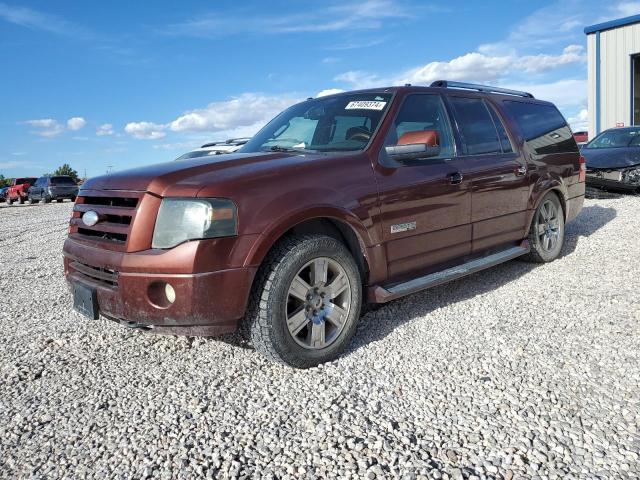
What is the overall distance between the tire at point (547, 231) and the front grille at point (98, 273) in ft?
13.5

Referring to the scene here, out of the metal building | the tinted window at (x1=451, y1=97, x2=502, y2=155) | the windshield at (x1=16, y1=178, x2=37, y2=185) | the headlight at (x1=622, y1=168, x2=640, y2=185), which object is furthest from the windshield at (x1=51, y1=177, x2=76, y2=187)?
the tinted window at (x1=451, y1=97, x2=502, y2=155)

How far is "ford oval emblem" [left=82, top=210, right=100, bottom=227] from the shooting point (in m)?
3.14

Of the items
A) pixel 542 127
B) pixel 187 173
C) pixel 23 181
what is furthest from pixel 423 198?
pixel 23 181

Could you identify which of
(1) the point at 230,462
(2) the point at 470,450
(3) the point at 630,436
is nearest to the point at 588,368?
(3) the point at 630,436

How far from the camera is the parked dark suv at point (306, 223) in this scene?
2.78 meters

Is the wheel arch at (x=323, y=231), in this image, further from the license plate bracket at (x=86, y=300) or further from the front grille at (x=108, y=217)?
the license plate bracket at (x=86, y=300)

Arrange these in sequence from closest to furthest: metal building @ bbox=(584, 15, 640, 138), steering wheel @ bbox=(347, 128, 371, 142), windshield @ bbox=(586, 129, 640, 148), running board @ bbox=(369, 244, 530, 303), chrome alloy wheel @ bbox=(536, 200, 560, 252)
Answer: running board @ bbox=(369, 244, 530, 303), steering wheel @ bbox=(347, 128, 371, 142), chrome alloy wheel @ bbox=(536, 200, 560, 252), windshield @ bbox=(586, 129, 640, 148), metal building @ bbox=(584, 15, 640, 138)

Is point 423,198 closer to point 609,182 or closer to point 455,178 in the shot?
point 455,178

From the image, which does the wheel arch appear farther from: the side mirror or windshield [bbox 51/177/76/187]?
windshield [bbox 51/177/76/187]

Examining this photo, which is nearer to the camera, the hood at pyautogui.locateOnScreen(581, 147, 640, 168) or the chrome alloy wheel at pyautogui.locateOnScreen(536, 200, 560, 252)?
the chrome alloy wheel at pyautogui.locateOnScreen(536, 200, 560, 252)

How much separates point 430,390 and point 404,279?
111 centimetres

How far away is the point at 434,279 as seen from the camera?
3.82 m

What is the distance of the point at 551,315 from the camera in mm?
3908

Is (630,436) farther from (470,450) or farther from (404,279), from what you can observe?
(404,279)
